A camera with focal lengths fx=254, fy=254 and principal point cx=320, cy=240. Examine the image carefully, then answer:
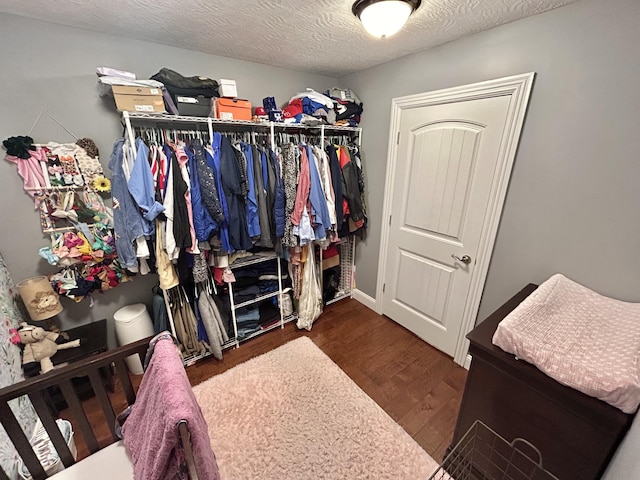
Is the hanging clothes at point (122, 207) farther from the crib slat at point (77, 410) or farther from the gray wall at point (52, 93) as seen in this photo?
the crib slat at point (77, 410)

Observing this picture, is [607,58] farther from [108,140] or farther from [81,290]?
[81,290]

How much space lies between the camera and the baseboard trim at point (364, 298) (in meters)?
2.75

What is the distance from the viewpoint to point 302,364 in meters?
2.01

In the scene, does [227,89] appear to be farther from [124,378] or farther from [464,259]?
[464,259]

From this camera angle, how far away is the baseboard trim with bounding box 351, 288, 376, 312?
9.02ft

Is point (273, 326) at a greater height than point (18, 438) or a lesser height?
lesser

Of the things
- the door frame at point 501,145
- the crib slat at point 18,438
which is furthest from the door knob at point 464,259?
the crib slat at point 18,438

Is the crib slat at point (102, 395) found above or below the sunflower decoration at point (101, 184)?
below

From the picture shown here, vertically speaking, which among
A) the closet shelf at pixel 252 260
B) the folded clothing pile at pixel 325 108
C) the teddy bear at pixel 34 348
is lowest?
the teddy bear at pixel 34 348

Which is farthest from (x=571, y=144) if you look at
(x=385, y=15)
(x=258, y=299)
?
(x=258, y=299)

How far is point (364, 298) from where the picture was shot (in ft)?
9.34

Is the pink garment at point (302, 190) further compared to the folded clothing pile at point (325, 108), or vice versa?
the folded clothing pile at point (325, 108)

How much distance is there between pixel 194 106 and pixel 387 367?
238cm

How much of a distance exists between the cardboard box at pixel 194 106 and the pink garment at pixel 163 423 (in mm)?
1467
